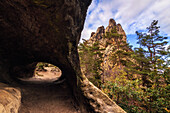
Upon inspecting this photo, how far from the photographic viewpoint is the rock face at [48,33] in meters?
2.82

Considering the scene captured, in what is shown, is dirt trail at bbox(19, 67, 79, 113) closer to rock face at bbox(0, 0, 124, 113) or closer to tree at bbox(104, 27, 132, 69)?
rock face at bbox(0, 0, 124, 113)

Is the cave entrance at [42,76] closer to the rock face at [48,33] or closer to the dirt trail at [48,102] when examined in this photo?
the dirt trail at [48,102]

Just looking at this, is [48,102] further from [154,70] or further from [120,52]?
[120,52]

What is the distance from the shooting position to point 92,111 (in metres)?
3.70

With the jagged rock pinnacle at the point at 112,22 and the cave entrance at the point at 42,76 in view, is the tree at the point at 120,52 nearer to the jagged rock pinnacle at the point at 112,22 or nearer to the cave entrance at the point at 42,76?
the cave entrance at the point at 42,76

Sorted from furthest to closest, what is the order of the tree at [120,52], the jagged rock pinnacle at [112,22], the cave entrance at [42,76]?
the jagged rock pinnacle at [112,22], the tree at [120,52], the cave entrance at [42,76]

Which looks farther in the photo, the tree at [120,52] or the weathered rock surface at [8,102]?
the tree at [120,52]

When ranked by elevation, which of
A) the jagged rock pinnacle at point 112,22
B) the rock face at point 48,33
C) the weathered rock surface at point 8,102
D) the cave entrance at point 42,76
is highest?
the jagged rock pinnacle at point 112,22

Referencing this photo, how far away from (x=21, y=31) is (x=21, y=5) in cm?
136

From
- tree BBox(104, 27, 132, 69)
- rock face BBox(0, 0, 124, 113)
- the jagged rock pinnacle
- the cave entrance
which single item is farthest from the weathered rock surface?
the jagged rock pinnacle

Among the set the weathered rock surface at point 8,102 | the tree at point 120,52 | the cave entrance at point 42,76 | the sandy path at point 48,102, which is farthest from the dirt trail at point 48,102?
the tree at point 120,52

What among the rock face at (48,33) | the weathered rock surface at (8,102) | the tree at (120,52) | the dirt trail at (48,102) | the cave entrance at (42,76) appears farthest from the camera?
the tree at (120,52)

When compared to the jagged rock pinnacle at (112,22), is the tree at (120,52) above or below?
below

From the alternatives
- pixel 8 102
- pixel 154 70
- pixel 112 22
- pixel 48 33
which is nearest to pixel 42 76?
pixel 48 33
